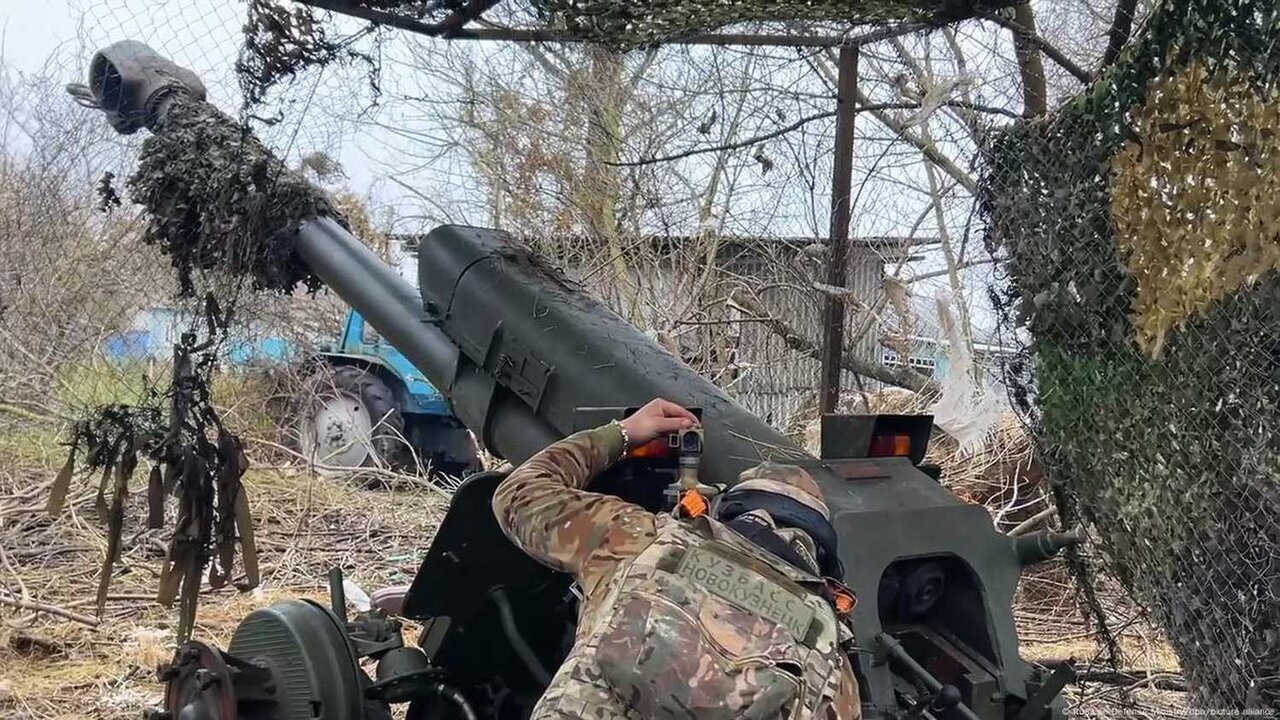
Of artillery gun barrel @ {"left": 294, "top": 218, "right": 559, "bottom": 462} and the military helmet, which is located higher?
artillery gun barrel @ {"left": 294, "top": 218, "right": 559, "bottom": 462}

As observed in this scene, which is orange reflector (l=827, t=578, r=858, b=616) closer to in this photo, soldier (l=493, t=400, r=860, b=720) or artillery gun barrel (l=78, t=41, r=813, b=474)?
soldier (l=493, t=400, r=860, b=720)

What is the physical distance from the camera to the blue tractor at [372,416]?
8.81 m

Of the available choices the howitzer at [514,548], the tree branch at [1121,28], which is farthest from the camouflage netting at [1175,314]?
the howitzer at [514,548]

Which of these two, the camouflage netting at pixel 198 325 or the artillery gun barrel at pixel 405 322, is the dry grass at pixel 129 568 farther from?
the artillery gun barrel at pixel 405 322

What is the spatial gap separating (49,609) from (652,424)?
4239 millimetres

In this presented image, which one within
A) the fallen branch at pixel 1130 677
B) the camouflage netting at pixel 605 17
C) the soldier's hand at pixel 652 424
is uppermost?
the camouflage netting at pixel 605 17

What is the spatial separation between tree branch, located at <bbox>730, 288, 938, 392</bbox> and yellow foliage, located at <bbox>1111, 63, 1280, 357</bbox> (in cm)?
243

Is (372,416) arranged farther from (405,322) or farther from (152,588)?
(405,322)

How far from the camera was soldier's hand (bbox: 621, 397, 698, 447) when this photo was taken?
2541 millimetres

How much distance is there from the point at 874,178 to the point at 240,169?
234 centimetres

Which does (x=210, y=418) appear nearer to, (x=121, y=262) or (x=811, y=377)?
(x=121, y=262)

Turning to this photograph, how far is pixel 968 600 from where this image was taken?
260cm

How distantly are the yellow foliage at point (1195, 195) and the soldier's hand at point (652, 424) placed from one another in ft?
3.96

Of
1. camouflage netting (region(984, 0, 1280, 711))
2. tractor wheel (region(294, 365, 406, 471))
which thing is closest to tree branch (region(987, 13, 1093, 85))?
camouflage netting (region(984, 0, 1280, 711))
